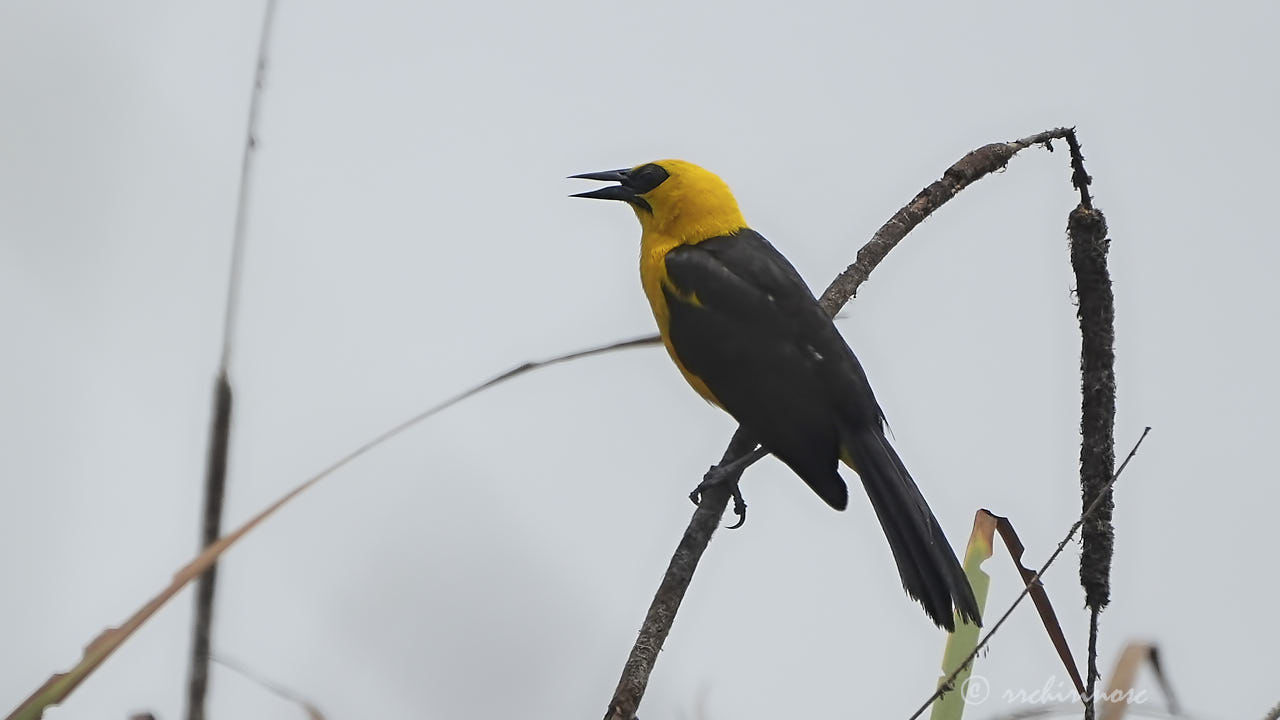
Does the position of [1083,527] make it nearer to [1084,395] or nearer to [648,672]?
[1084,395]

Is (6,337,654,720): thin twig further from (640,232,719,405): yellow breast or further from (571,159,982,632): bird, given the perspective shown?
Answer: (640,232,719,405): yellow breast

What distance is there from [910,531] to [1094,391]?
0.80m

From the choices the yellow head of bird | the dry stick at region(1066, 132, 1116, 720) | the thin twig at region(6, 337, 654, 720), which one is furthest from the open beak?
the thin twig at region(6, 337, 654, 720)

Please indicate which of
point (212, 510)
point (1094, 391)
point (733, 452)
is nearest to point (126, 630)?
point (212, 510)

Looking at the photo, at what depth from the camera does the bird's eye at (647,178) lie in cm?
401

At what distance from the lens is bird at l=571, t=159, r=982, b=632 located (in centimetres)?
296

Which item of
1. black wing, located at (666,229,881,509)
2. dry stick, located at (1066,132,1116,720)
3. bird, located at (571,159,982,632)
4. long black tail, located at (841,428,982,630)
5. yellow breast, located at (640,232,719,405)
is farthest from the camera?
yellow breast, located at (640,232,719,405)

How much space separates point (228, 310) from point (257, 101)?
10.7 inches

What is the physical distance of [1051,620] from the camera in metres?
1.92

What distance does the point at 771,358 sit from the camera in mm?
3330

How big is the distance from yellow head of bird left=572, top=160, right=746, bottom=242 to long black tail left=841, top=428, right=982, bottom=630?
1012mm

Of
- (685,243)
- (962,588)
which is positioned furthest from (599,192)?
(962,588)

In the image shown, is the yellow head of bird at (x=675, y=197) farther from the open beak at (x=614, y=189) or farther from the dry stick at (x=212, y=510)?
the dry stick at (x=212, y=510)

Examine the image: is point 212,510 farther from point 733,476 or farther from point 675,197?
point 675,197
